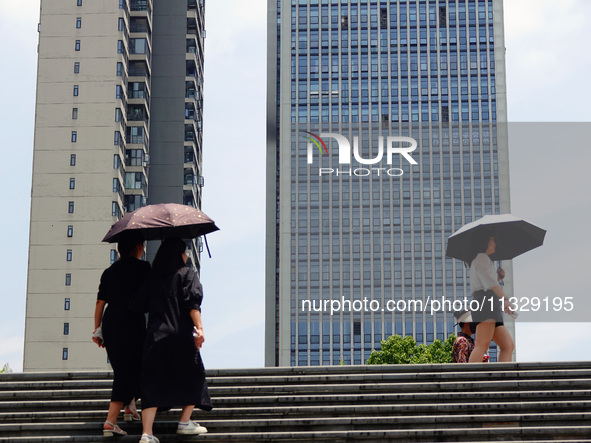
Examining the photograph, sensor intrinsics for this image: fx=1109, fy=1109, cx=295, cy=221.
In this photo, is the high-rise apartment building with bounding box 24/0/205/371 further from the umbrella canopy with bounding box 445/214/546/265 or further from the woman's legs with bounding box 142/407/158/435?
the woman's legs with bounding box 142/407/158/435

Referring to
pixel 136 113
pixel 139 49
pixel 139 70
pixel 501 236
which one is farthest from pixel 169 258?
pixel 139 49

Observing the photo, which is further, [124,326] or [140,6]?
[140,6]

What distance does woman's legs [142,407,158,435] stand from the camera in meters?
9.14

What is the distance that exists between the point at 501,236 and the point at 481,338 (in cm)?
214

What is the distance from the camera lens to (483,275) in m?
12.3

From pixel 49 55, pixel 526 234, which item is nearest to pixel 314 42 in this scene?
pixel 49 55

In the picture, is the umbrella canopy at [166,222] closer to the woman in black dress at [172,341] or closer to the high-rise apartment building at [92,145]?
the woman in black dress at [172,341]

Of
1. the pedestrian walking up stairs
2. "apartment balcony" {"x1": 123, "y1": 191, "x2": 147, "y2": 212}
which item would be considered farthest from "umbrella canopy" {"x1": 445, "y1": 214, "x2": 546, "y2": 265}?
"apartment balcony" {"x1": 123, "y1": 191, "x2": 147, "y2": 212}

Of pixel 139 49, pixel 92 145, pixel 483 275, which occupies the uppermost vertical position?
pixel 139 49

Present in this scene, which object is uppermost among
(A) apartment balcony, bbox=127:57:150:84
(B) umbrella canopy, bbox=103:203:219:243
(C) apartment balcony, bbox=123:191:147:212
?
(A) apartment balcony, bbox=127:57:150:84

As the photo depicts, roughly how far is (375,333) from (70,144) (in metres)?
40.5

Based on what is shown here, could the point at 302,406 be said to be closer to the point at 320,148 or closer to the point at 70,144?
the point at 70,144
